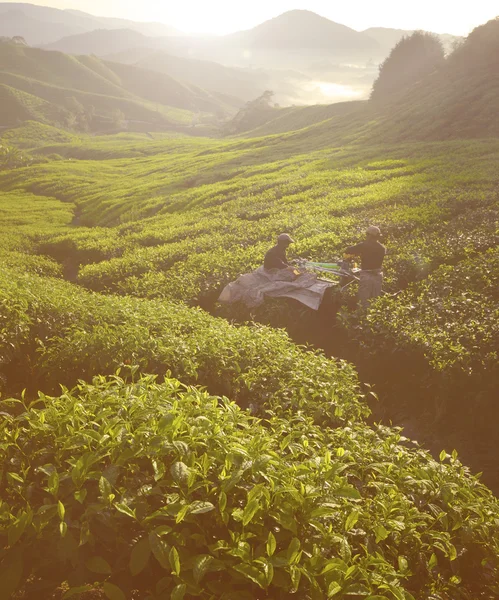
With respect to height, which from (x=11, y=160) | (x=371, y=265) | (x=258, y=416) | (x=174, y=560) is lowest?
(x=258, y=416)

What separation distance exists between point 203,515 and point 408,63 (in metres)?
129

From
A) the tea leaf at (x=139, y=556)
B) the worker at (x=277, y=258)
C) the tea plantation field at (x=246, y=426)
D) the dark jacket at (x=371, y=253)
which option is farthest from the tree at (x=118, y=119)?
the tea leaf at (x=139, y=556)

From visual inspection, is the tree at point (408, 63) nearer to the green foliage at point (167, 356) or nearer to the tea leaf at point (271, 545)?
the green foliage at point (167, 356)

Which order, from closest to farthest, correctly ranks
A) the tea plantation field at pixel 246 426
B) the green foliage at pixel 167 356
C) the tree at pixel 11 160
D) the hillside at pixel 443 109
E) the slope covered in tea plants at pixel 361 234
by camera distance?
the tea plantation field at pixel 246 426
the green foliage at pixel 167 356
the slope covered in tea plants at pixel 361 234
the hillside at pixel 443 109
the tree at pixel 11 160

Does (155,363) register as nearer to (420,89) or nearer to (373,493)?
(373,493)

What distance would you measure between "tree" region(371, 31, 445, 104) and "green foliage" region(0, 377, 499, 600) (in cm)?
11206

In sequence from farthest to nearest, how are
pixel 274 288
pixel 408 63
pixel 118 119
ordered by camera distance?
pixel 118 119, pixel 408 63, pixel 274 288

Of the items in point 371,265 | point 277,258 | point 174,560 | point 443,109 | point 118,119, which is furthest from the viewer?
point 118,119

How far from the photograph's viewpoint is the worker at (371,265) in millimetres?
14352

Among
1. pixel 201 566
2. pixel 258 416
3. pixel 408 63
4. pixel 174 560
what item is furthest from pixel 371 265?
pixel 408 63

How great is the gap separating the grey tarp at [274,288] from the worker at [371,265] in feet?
3.91

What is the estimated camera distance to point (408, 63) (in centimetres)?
10712

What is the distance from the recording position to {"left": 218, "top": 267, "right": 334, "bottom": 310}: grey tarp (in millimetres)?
14414

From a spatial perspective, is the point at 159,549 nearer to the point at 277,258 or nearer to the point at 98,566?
the point at 98,566
